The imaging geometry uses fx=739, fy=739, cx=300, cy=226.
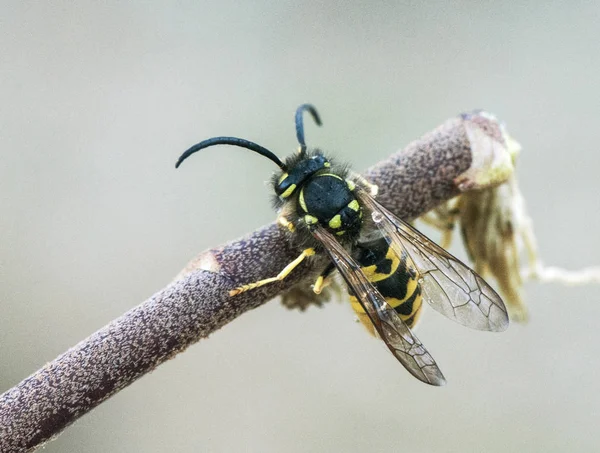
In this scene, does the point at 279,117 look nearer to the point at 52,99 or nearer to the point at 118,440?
the point at 52,99

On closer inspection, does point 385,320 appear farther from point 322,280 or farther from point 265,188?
point 265,188

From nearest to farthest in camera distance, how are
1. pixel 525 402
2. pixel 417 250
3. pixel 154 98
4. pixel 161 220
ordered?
pixel 417 250 < pixel 525 402 < pixel 161 220 < pixel 154 98

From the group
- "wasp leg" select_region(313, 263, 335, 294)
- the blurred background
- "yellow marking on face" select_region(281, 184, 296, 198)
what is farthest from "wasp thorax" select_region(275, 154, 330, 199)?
the blurred background

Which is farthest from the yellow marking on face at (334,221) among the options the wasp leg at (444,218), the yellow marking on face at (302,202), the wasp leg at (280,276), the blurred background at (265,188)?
the blurred background at (265,188)

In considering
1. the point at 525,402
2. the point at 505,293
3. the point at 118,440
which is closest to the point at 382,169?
the point at 505,293

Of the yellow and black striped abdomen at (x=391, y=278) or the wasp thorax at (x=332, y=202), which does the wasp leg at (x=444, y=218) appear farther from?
the wasp thorax at (x=332, y=202)

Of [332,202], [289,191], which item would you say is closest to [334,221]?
[332,202]
